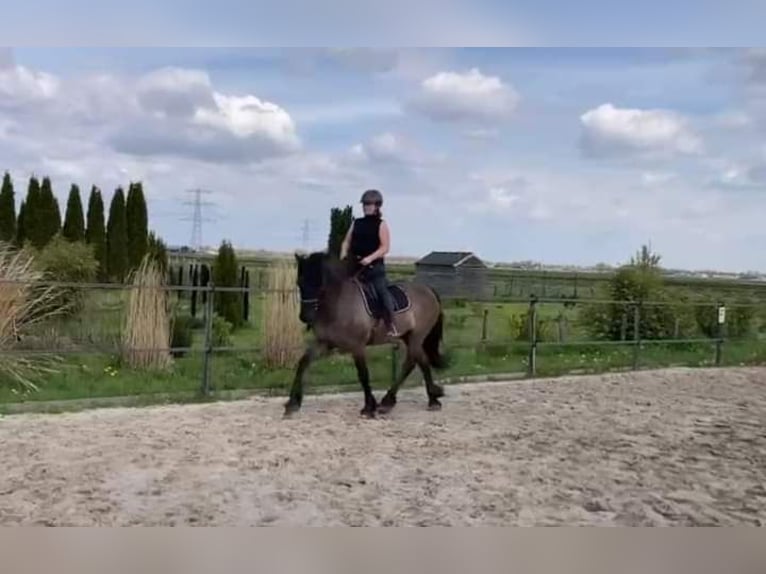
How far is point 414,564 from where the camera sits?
304cm

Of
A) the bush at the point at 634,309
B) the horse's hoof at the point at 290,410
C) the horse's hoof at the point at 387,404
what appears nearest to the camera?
the horse's hoof at the point at 290,410

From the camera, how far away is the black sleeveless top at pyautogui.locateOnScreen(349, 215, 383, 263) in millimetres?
4039

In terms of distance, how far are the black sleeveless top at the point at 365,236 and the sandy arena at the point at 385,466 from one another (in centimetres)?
83

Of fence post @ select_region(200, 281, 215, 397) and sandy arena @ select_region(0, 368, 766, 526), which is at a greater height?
fence post @ select_region(200, 281, 215, 397)

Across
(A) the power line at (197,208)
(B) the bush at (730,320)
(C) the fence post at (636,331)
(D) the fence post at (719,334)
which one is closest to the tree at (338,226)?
(A) the power line at (197,208)

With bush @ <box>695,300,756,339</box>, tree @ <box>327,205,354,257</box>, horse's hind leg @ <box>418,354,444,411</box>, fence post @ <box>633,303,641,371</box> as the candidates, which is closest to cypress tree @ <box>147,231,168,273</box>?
tree @ <box>327,205,354,257</box>

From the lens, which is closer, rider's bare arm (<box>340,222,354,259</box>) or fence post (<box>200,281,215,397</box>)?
rider's bare arm (<box>340,222,354,259</box>)

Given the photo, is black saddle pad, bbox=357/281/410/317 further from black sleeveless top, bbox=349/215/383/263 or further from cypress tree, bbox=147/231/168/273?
cypress tree, bbox=147/231/168/273

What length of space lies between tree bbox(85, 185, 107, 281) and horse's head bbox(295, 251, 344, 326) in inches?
34.8

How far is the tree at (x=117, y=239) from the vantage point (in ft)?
13.0

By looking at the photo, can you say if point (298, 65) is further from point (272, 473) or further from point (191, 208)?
point (272, 473)

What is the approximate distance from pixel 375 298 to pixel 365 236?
36cm

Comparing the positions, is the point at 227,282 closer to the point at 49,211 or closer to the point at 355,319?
the point at 355,319

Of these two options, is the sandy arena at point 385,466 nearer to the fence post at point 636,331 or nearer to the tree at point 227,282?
the tree at point 227,282
